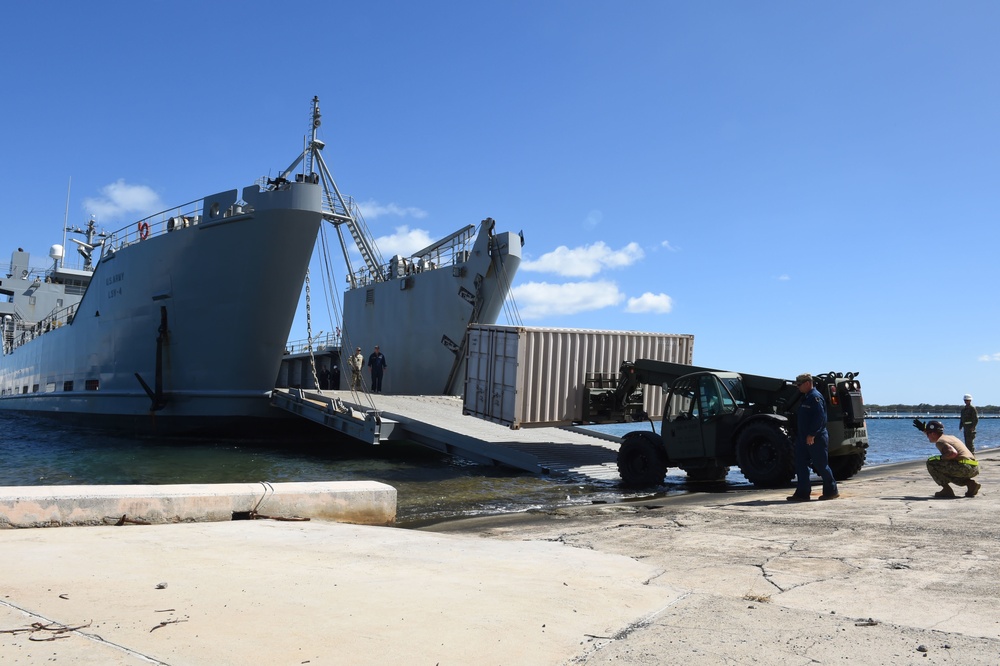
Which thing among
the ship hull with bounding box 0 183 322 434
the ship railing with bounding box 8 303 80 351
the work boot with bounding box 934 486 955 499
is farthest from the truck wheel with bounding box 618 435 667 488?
the ship railing with bounding box 8 303 80 351

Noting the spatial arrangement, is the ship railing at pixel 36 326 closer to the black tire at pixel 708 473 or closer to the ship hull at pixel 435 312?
the ship hull at pixel 435 312

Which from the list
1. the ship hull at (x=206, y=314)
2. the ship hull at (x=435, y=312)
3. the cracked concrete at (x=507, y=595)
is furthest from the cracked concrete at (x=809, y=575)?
the ship hull at (x=435, y=312)

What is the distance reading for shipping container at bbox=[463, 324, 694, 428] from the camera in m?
12.5

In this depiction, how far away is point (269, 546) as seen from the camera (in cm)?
491

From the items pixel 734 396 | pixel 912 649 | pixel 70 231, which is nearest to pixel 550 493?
pixel 734 396

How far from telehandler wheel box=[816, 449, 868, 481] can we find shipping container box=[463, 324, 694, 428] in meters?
3.75

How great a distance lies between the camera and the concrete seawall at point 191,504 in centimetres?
554

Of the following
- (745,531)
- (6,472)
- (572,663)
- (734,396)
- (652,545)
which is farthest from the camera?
(6,472)

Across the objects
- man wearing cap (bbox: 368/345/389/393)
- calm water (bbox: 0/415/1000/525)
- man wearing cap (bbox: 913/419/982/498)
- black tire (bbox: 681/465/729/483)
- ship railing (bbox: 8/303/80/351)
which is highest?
ship railing (bbox: 8/303/80/351)

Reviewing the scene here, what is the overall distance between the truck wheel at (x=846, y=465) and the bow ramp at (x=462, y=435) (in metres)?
3.59

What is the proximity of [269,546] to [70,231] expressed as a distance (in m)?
39.2

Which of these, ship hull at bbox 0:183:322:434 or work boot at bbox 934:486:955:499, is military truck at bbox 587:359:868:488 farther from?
ship hull at bbox 0:183:322:434

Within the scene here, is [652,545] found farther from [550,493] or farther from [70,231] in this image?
[70,231]

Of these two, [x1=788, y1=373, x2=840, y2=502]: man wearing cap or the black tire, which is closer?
[x1=788, y1=373, x2=840, y2=502]: man wearing cap
